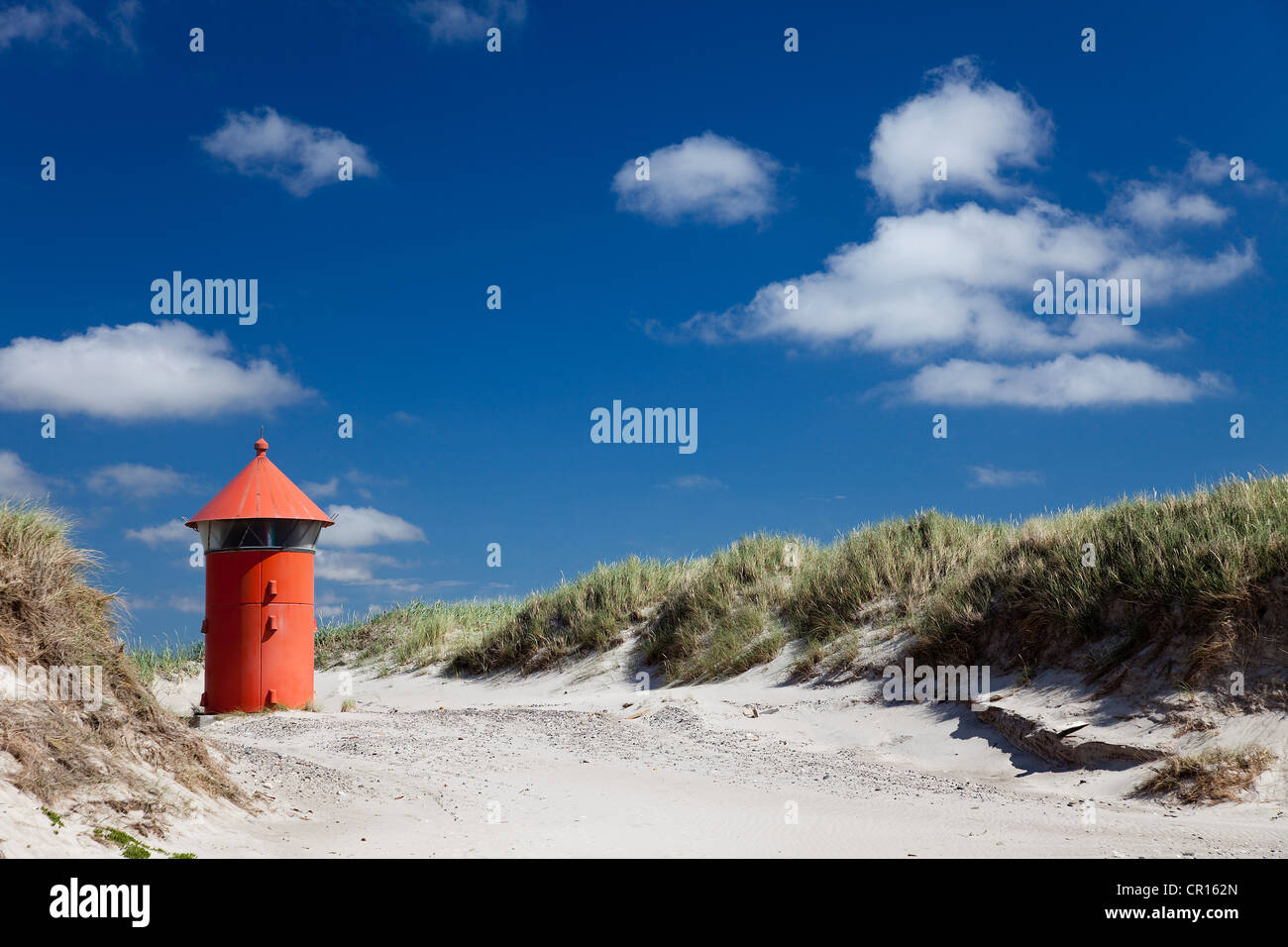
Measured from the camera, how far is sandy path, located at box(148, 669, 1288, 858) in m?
6.84

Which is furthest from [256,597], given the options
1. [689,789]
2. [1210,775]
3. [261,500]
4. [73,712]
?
[1210,775]

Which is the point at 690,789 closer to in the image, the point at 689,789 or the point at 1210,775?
the point at 689,789

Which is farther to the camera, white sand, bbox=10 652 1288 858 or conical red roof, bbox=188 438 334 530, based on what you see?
conical red roof, bbox=188 438 334 530

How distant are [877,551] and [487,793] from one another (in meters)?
8.76

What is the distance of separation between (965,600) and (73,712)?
10.1 metres

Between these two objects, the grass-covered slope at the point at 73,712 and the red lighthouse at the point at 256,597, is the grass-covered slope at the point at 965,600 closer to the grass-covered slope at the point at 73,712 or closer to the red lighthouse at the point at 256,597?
the red lighthouse at the point at 256,597

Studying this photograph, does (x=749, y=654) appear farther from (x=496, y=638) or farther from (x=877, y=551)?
(x=496, y=638)

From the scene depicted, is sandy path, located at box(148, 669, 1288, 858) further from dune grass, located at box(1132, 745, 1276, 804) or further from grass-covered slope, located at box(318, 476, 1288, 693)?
grass-covered slope, located at box(318, 476, 1288, 693)

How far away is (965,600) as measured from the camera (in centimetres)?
1288

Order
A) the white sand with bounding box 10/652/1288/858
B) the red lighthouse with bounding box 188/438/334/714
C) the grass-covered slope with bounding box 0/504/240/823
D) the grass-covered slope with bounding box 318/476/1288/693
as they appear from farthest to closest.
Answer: the red lighthouse with bounding box 188/438/334/714
the grass-covered slope with bounding box 318/476/1288/693
the white sand with bounding box 10/652/1288/858
the grass-covered slope with bounding box 0/504/240/823

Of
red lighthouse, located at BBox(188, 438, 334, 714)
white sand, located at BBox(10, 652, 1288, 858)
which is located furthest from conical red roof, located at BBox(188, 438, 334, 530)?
white sand, located at BBox(10, 652, 1288, 858)

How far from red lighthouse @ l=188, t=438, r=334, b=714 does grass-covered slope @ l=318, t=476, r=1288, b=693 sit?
19.6 ft

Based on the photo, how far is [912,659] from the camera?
12.7 meters
